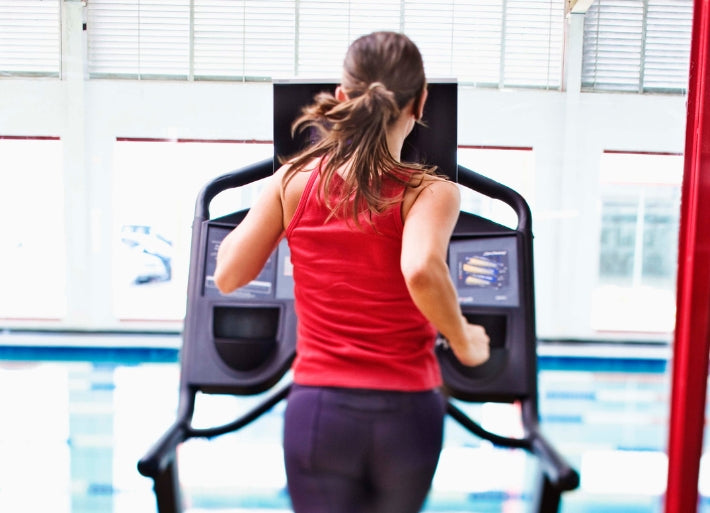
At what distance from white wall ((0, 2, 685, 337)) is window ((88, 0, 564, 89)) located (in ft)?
0.19

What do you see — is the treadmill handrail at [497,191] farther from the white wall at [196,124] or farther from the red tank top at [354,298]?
the red tank top at [354,298]

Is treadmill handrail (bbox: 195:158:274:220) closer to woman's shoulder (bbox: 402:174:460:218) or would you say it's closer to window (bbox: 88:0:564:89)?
window (bbox: 88:0:564:89)

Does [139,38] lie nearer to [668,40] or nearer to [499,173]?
[499,173]

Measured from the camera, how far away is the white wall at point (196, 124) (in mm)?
1719

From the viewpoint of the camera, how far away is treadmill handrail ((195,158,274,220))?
62.3 inches

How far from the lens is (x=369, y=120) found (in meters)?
1.07

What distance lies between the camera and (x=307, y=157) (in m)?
1.11

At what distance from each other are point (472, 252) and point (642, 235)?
0.64 m

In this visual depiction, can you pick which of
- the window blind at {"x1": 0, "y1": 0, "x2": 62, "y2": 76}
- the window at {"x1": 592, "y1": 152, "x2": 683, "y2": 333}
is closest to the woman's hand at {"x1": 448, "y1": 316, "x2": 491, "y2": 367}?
the window at {"x1": 592, "y1": 152, "x2": 683, "y2": 333}

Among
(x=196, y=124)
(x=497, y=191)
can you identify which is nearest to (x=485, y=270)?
(x=497, y=191)

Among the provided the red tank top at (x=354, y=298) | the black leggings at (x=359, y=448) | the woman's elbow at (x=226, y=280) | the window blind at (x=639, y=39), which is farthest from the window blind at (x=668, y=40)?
the woman's elbow at (x=226, y=280)

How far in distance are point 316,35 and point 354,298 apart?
0.91 meters

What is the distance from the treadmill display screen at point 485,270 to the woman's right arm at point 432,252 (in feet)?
1.41

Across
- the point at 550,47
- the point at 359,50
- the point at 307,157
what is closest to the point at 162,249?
the point at 307,157
